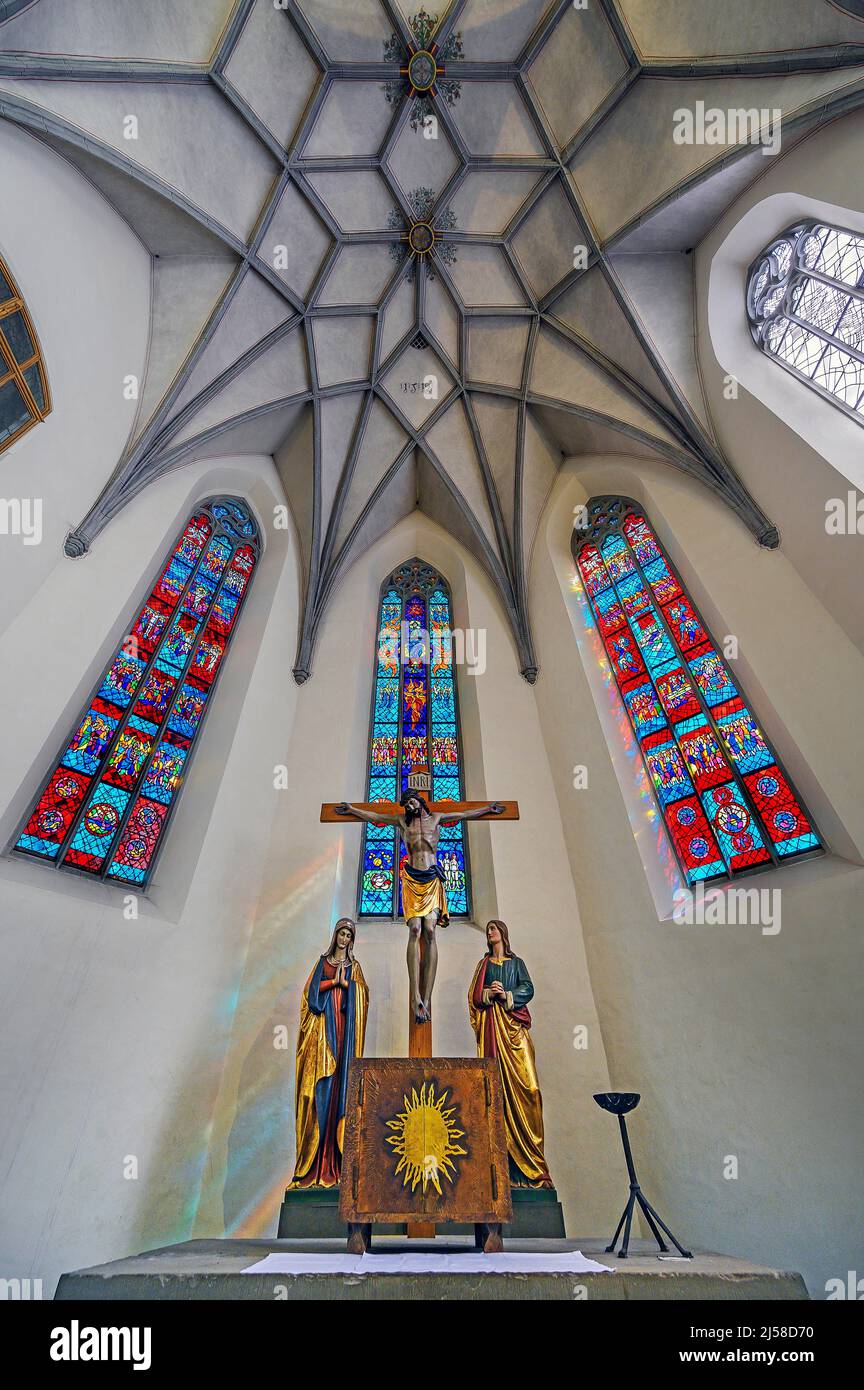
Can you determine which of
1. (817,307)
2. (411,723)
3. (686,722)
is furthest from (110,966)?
(817,307)

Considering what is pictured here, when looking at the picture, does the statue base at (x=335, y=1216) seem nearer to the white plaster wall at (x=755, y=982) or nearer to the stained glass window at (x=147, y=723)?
the white plaster wall at (x=755, y=982)

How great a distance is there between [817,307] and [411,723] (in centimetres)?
711

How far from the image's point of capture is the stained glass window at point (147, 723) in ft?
25.6

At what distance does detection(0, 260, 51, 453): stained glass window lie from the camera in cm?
700

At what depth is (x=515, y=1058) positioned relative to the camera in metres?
6.22

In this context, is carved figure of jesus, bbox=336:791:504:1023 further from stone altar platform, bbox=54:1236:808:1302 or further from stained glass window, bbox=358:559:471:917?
stained glass window, bbox=358:559:471:917

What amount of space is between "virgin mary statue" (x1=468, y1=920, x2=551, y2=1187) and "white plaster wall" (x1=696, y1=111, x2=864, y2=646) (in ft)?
15.4

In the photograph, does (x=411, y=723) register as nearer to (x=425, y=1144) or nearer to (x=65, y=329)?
(x=65, y=329)

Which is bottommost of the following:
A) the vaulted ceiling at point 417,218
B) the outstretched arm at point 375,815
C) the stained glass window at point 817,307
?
the outstretched arm at point 375,815

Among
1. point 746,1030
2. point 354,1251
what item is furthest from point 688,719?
point 354,1251

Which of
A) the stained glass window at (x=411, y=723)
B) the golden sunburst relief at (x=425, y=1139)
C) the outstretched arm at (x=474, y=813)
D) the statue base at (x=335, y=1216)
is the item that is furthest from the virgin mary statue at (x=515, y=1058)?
the stained glass window at (x=411, y=723)

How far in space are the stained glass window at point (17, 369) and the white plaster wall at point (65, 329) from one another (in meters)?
0.13

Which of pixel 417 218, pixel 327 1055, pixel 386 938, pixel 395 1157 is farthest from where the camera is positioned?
pixel 417 218
